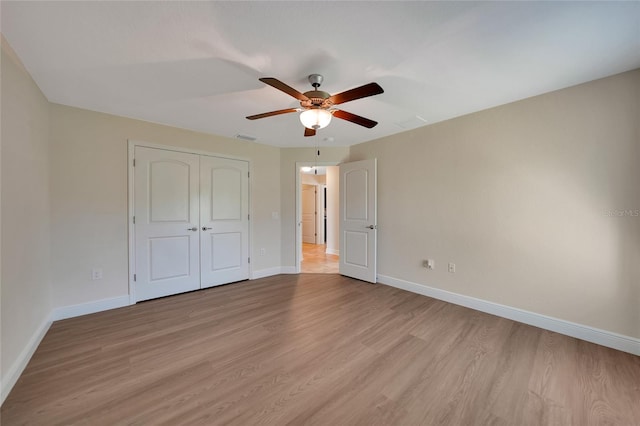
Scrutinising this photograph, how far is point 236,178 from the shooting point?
3.97m

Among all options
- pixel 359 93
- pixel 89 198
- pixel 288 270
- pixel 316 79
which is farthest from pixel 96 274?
pixel 359 93

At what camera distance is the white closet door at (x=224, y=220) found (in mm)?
3666

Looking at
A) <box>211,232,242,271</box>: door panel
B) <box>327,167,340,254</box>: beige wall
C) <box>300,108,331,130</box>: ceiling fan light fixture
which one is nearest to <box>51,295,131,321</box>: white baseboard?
<box>211,232,242,271</box>: door panel

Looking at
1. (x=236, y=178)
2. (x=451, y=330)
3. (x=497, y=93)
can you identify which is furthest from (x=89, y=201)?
(x=497, y=93)

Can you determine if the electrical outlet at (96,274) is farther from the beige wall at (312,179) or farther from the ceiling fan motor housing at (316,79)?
the beige wall at (312,179)

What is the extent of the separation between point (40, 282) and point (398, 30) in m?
3.73

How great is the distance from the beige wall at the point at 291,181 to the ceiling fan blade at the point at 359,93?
2.49 meters

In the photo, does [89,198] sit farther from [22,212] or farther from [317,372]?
[317,372]

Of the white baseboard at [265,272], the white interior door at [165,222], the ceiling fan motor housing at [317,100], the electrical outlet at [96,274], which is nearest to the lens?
the ceiling fan motor housing at [317,100]

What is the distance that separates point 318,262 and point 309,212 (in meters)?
3.17

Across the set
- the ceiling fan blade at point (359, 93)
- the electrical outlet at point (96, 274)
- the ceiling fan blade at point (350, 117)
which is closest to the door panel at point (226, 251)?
the electrical outlet at point (96, 274)

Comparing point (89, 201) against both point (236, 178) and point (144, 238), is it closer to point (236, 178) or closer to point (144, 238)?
point (144, 238)

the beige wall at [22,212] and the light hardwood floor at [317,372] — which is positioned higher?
the beige wall at [22,212]

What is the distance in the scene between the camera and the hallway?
15.6 ft
